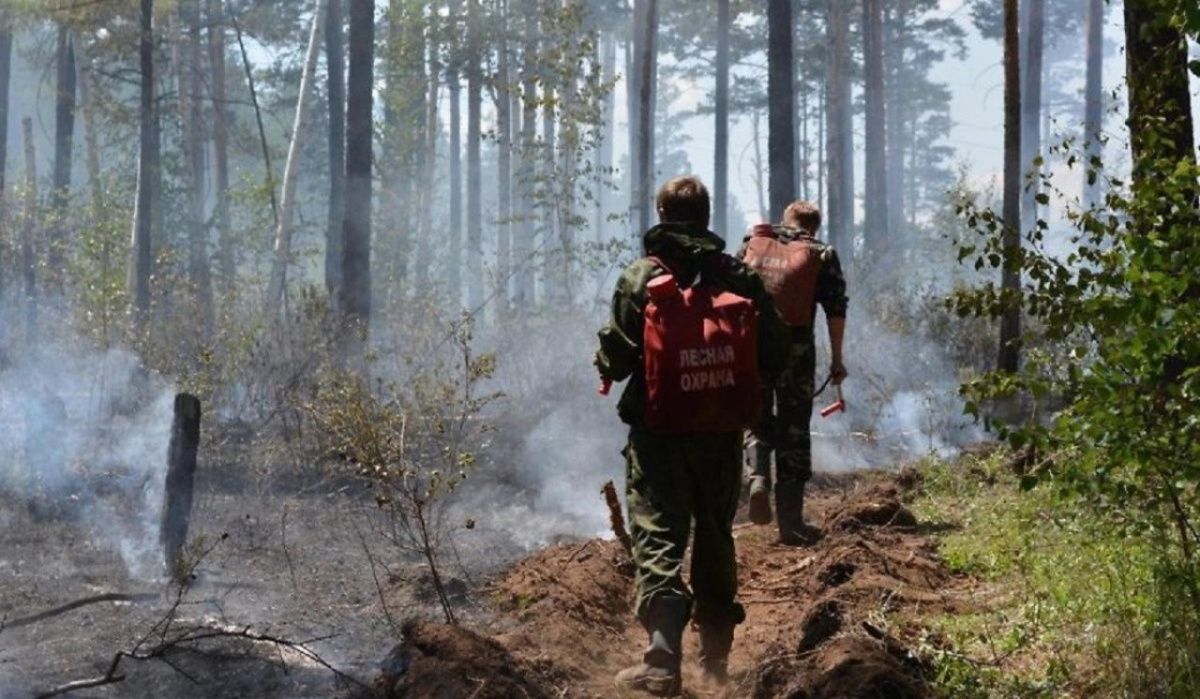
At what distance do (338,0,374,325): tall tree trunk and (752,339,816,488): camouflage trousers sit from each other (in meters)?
Result: 11.2

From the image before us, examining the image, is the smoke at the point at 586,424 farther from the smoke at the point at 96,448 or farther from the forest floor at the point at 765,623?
the smoke at the point at 96,448

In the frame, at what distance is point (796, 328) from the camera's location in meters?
8.04

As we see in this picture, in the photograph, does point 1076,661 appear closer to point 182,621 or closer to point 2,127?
point 182,621

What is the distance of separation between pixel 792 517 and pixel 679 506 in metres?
2.90

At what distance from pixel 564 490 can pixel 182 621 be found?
5.77 meters

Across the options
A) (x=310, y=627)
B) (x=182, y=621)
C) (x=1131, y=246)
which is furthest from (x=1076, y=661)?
(x=182, y=621)

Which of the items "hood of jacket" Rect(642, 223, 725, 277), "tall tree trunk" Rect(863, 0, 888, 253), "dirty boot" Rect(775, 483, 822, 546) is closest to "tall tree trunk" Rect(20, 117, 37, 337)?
"dirty boot" Rect(775, 483, 822, 546)

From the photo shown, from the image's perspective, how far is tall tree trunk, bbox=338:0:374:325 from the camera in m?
19.4

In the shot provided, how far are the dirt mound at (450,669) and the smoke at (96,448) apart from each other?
359cm

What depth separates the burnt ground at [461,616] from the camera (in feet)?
17.3

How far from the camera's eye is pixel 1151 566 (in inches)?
213

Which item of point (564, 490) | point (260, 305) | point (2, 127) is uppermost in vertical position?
point (2, 127)

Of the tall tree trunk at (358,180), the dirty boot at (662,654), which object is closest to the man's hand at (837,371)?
the dirty boot at (662,654)

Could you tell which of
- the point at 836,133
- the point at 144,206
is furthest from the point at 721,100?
the point at 144,206
